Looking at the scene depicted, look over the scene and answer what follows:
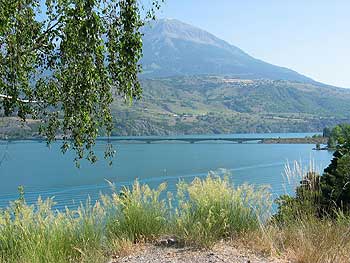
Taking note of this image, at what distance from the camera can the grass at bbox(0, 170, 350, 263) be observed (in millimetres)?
5371

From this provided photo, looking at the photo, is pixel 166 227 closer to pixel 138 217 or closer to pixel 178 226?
pixel 178 226

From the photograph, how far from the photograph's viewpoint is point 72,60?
19.2 ft

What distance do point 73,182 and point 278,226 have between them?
5446 centimetres

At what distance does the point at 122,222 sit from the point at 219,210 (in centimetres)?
133

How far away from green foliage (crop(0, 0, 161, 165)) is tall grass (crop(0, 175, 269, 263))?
39.3 inches

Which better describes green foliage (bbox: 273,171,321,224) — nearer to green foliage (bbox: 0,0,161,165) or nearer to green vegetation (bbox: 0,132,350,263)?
green vegetation (bbox: 0,132,350,263)

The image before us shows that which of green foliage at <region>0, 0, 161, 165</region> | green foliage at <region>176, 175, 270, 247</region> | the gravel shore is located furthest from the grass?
green foliage at <region>0, 0, 161, 165</region>

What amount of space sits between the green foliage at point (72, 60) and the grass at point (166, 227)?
3.43 feet

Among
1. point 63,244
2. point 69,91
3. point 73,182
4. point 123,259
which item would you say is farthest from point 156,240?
point 73,182

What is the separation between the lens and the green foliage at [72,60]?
5.28m

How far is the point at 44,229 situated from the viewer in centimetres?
564

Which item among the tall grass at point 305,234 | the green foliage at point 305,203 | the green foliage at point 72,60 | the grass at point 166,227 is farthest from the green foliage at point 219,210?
the green foliage at point 72,60

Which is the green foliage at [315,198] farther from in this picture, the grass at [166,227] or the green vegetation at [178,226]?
the grass at [166,227]

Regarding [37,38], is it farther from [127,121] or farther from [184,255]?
[127,121]
